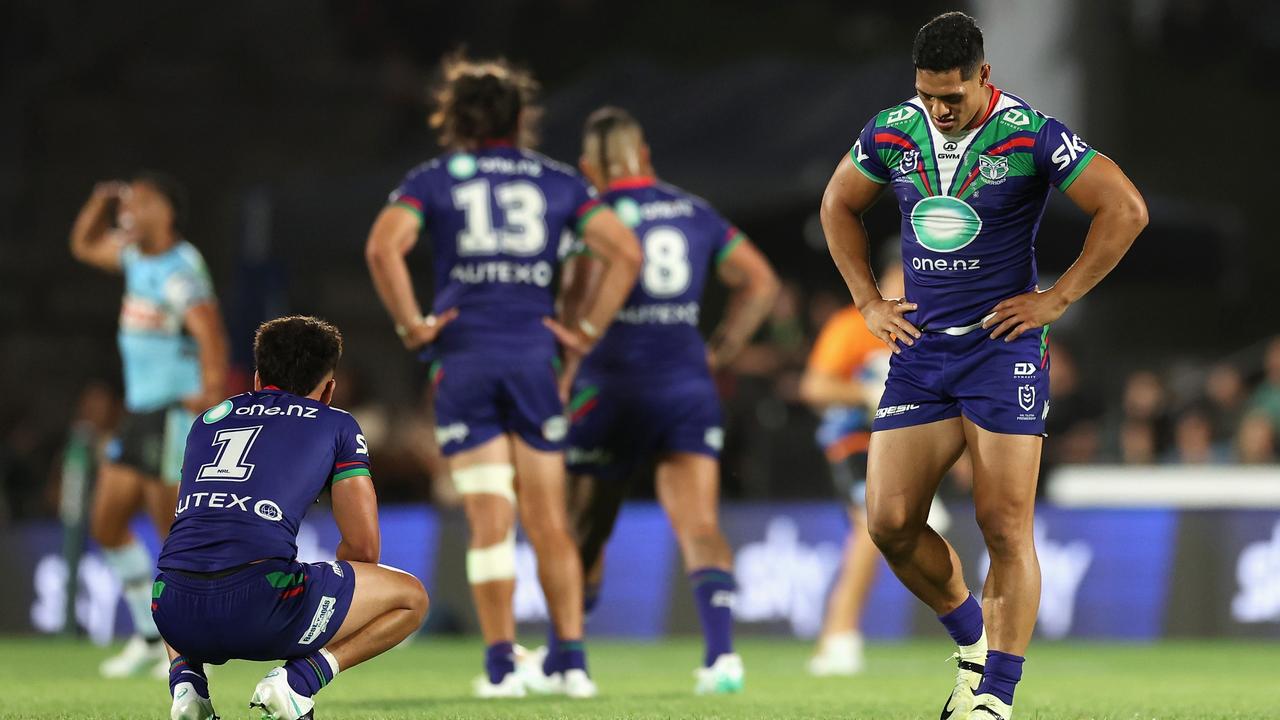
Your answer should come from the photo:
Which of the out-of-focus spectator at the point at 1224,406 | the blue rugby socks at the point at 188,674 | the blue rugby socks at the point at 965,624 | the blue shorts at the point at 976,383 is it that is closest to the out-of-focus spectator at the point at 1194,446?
the out-of-focus spectator at the point at 1224,406

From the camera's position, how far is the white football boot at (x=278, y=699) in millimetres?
5848

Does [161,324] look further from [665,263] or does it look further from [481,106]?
[665,263]

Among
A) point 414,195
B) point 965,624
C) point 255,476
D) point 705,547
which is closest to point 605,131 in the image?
point 414,195

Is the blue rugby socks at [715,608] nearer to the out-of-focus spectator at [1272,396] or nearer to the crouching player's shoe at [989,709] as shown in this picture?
the crouching player's shoe at [989,709]

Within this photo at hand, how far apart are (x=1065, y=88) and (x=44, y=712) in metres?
12.1

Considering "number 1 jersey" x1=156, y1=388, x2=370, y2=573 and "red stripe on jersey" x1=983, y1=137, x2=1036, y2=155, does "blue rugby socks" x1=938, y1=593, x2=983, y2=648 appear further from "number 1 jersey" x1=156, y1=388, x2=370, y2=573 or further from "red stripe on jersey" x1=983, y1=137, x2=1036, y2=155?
"number 1 jersey" x1=156, y1=388, x2=370, y2=573

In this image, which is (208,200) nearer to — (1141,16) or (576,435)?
(1141,16)

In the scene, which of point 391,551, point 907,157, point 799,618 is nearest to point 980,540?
point 799,618

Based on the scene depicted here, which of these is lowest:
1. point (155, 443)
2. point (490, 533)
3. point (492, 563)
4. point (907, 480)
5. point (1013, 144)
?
point (492, 563)

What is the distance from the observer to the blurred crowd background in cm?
1519

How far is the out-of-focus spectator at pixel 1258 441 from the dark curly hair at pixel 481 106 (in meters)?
8.27

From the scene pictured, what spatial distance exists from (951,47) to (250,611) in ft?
9.04

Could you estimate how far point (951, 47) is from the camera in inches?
240

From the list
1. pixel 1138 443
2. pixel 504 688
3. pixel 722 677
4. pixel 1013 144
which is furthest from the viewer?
pixel 1138 443
